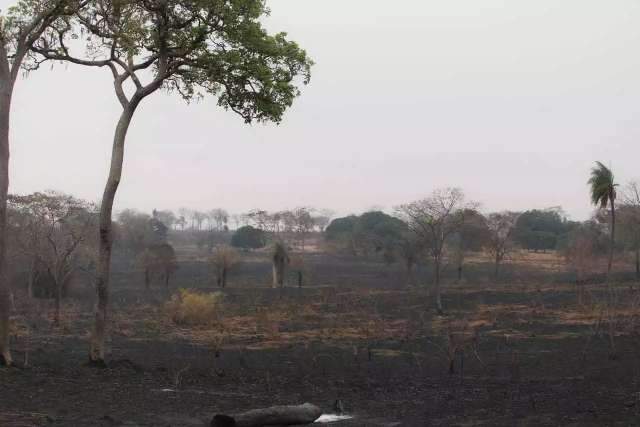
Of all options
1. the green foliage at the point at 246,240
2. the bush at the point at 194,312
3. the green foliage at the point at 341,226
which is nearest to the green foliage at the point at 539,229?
the green foliage at the point at 341,226

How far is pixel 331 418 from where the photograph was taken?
11.4 meters

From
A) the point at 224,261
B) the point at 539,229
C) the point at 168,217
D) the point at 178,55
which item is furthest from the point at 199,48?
the point at 168,217

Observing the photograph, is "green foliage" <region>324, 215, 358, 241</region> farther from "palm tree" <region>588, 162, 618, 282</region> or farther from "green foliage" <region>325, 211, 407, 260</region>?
"palm tree" <region>588, 162, 618, 282</region>

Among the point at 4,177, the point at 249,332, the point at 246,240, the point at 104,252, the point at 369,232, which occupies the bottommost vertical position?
the point at 249,332

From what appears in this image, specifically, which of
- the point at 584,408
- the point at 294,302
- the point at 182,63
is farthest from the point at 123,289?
the point at 584,408

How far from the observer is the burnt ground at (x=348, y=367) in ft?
35.9

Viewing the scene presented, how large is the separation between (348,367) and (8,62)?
11.0 meters

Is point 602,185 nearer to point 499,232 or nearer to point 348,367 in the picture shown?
point 348,367

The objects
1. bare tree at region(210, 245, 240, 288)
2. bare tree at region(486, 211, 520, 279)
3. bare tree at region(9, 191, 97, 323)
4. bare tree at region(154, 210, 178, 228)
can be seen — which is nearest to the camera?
bare tree at region(9, 191, 97, 323)

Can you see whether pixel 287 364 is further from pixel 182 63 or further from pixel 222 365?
pixel 182 63

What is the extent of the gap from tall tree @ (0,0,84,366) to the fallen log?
6079mm

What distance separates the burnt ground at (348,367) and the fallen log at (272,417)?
0.68 metres

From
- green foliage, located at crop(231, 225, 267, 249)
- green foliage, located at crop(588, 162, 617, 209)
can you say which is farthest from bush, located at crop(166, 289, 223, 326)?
green foliage, located at crop(231, 225, 267, 249)

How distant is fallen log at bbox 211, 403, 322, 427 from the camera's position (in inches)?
381
